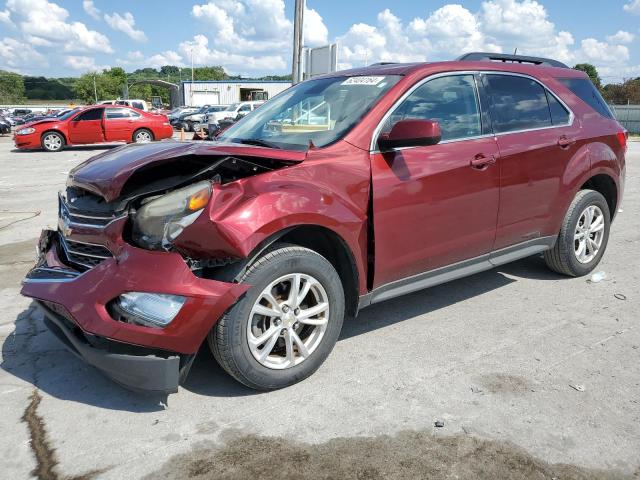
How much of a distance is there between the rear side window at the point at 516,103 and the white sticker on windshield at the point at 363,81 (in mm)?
947

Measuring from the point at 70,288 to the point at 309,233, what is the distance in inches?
51.8

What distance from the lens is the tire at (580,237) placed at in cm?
475

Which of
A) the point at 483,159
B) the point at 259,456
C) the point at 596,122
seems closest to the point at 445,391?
the point at 259,456

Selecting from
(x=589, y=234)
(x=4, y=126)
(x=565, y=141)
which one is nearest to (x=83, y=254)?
(x=565, y=141)

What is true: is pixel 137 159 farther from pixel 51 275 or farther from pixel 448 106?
pixel 448 106

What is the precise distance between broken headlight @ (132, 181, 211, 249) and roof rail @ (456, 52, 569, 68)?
102 inches

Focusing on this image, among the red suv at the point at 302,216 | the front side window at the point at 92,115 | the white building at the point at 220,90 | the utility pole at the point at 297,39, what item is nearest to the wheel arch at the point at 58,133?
the front side window at the point at 92,115

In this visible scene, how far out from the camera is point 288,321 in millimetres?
3023

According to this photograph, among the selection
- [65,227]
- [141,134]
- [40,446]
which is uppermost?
[65,227]

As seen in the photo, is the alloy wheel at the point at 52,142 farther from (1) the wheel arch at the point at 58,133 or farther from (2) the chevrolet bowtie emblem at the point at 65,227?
(2) the chevrolet bowtie emblem at the point at 65,227

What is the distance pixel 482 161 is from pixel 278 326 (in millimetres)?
1925

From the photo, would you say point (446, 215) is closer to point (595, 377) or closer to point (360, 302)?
point (360, 302)

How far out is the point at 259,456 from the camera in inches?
99.7

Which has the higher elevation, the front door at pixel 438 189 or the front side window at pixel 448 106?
the front side window at pixel 448 106
